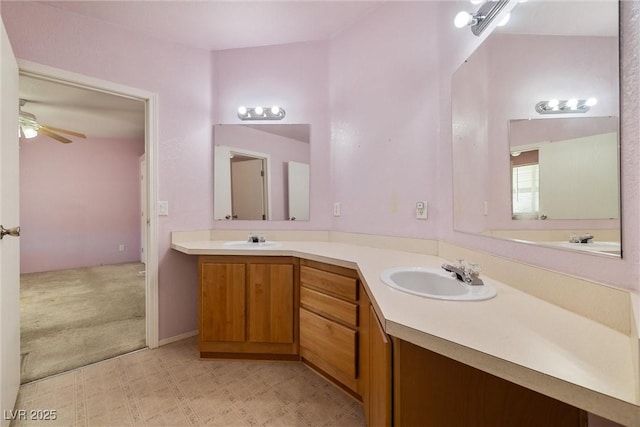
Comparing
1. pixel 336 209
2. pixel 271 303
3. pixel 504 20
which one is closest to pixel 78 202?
pixel 271 303

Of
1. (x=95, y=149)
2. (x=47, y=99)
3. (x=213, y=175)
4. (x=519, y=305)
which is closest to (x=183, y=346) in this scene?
(x=213, y=175)

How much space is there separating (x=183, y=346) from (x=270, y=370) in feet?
2.63

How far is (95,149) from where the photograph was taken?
4684 mm

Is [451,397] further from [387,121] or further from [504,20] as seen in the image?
[387,121]

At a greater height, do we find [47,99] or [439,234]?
[47,99]

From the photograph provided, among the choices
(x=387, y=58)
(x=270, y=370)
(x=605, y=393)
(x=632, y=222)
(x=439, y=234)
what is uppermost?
(x=387, y=58)

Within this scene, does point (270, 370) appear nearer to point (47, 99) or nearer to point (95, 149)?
point (47, 99)

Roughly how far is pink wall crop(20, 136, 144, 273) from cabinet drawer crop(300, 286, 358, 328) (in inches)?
187

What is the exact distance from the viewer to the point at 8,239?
4.20ft

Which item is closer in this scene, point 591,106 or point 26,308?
point 591,106

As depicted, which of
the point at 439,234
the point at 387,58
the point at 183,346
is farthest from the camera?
the point at 183,346

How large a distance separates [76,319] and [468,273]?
10.9 feet

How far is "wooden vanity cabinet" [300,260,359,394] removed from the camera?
1423mm

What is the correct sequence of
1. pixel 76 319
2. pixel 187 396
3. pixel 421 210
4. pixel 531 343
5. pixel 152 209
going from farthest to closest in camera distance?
pixel 76 319
pixel 152 209
pixel 421 210
pixel 187 396
pixel 531 343
